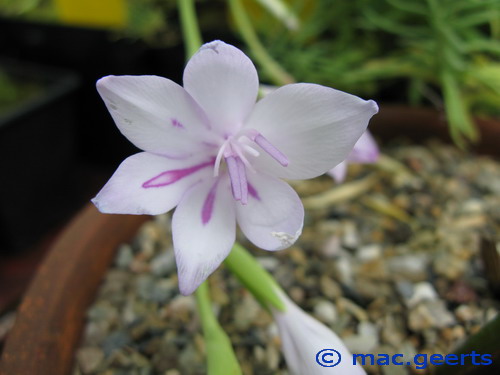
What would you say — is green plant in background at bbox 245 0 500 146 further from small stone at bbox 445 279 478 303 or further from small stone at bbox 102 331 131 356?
small stone at bbox 102 331 131 356

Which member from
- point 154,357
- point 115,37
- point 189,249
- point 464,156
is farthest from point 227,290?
point 115,37

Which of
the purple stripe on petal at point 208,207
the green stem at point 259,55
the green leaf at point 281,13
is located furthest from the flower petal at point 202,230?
the green leaf at point 281,13

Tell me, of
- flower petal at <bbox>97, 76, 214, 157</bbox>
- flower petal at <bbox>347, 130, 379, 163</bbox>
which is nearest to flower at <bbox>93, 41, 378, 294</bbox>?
flower petal at <bbox>97, 76, 214, 157</bbox>

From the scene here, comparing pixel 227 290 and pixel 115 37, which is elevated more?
pixel 115 37

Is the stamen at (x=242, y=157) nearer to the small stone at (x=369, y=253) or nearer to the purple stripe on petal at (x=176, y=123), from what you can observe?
the purple stripe on petal at (x=176, y=123)

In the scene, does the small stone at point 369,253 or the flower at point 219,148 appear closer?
the flower at point 219,148

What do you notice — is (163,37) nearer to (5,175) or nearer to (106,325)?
(5,175)
